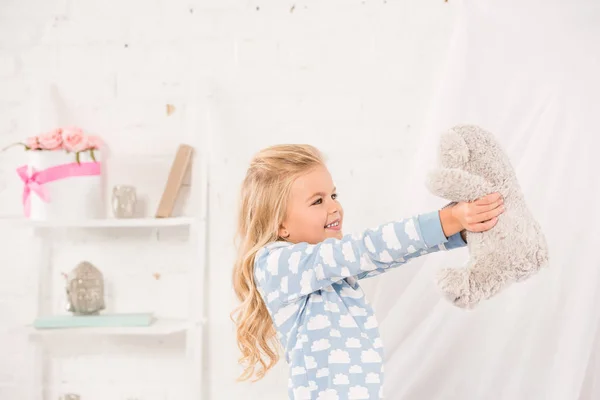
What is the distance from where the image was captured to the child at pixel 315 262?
121 centimetres

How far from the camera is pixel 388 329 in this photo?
1.62 m

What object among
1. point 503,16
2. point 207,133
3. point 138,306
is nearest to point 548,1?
point 503,16

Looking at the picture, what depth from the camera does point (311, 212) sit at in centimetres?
141

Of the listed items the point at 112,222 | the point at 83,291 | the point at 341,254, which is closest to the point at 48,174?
the point at 112,222

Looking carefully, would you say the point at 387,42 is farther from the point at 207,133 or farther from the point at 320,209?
the point at 320,209

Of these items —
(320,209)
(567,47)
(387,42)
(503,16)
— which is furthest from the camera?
(387,42)

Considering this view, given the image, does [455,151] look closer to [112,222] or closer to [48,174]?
[112,222]

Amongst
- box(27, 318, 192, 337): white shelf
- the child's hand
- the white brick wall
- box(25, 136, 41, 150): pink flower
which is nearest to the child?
the child's hand

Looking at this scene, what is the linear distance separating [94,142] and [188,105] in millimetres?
288

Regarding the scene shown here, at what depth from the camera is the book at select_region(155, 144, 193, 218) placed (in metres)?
1.93

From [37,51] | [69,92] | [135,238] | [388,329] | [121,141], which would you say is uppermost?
[37,51]

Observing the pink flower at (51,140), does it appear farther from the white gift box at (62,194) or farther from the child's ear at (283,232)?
the child's ear at (283,232)

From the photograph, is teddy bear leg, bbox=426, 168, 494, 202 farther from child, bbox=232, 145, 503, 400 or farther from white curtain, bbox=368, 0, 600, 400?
white curtain, bbox=368, 0, 600, 400

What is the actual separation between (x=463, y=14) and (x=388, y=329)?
0.76m
